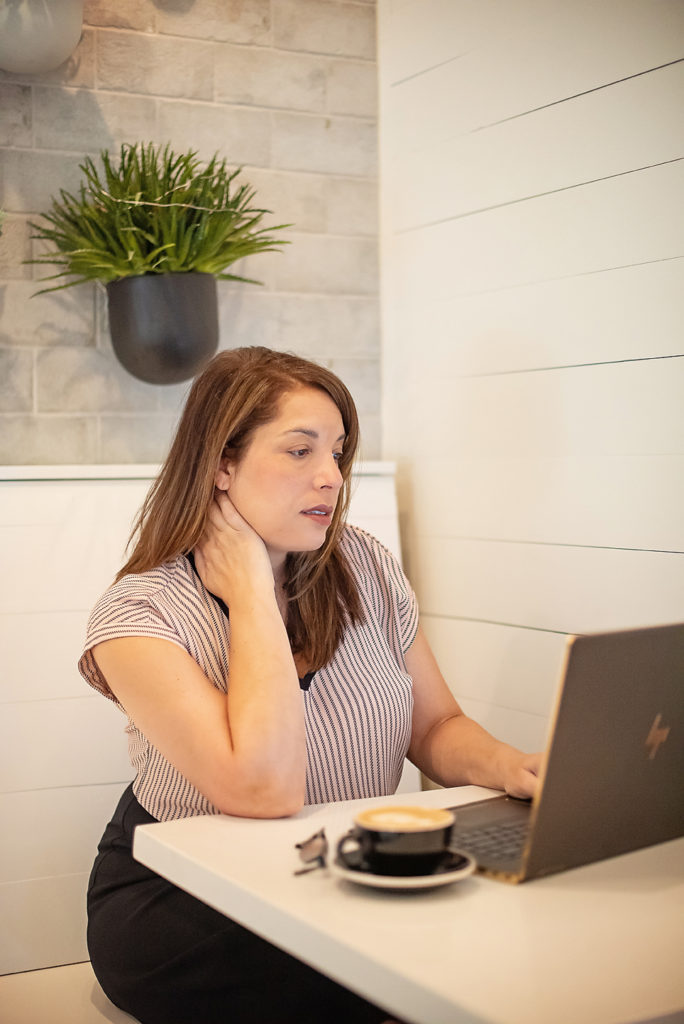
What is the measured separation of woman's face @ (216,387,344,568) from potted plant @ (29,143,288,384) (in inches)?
24.2

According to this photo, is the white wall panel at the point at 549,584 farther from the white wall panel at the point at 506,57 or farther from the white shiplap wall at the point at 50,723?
the white wall panel at the point at 506,57

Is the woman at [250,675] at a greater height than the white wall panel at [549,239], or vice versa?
the white wall panel at [549,239]

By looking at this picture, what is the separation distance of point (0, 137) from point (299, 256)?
0.71m

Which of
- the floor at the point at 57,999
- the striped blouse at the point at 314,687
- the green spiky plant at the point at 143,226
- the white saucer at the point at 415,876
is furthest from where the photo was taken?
the green spiky plant at the point at 143,226

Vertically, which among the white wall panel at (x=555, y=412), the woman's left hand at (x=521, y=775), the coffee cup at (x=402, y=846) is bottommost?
the woman's left hand at (x=521, y=775)

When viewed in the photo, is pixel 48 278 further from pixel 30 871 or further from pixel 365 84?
pixel 30 871

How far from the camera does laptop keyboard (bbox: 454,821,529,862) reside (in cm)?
102

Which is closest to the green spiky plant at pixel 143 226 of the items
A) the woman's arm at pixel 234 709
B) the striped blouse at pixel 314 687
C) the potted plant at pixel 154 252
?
the potted plant at pixel 154 252

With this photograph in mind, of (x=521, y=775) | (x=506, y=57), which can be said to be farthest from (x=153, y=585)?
(x=506, y=57)

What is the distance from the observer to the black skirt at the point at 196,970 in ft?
4.21

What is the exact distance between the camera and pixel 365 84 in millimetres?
2537

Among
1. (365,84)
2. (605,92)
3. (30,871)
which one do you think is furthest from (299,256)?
(30,871)

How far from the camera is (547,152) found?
6.88 ft

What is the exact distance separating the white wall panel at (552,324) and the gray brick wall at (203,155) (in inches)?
8.3
